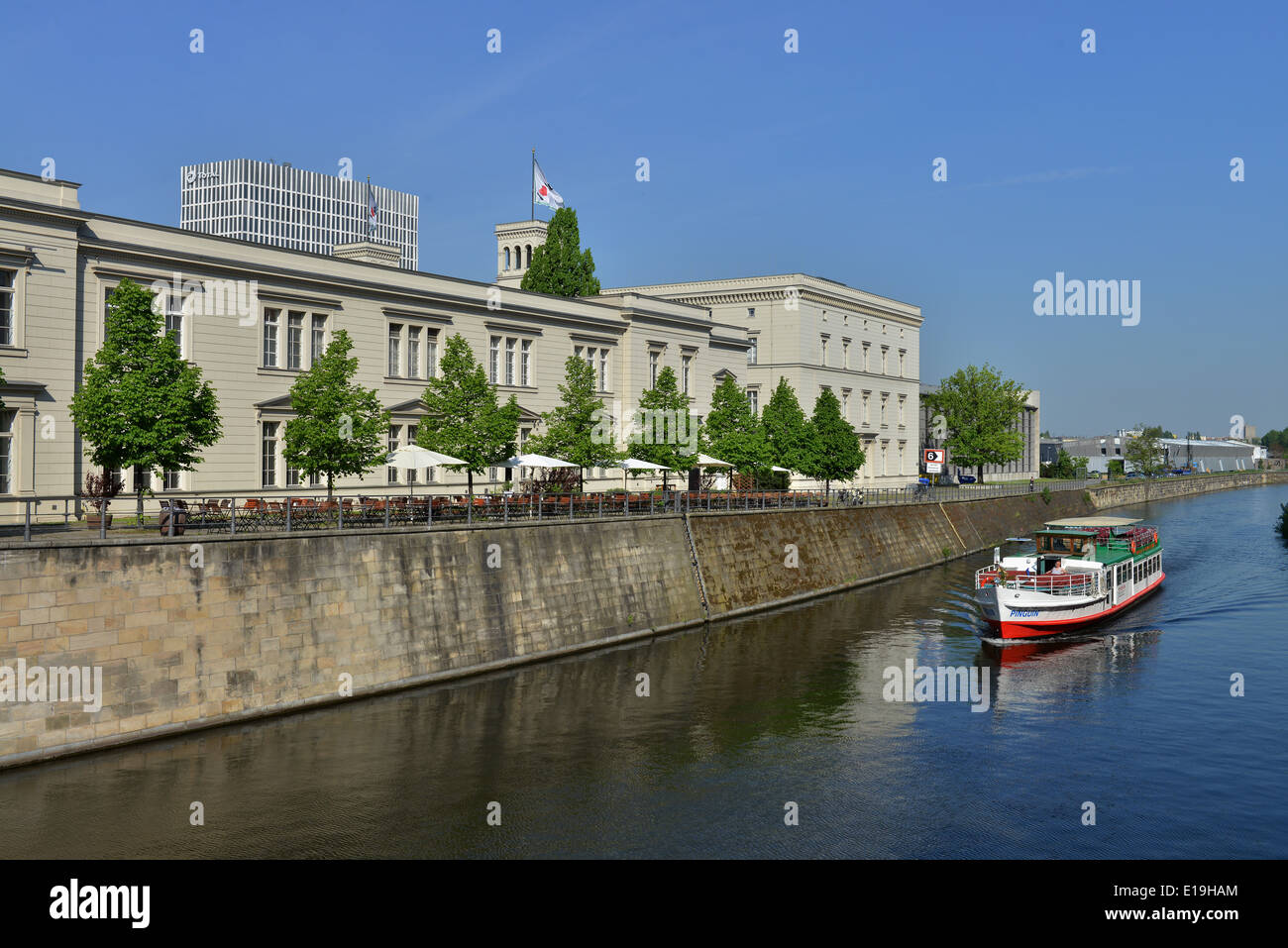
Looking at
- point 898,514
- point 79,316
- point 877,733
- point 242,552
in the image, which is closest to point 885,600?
point 898,514

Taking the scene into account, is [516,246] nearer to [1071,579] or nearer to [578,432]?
[578,432]

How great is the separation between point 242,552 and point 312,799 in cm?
933

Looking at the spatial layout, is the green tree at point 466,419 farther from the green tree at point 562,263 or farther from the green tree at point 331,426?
the green tree at point 562,263

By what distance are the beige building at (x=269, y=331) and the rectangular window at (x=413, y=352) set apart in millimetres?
96

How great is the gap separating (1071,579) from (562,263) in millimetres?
43838

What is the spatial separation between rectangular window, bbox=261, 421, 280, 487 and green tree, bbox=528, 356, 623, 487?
11.5 metres

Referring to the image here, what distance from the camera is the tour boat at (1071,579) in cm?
4422

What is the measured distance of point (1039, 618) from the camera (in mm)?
44906

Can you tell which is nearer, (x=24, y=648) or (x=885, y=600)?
(x=24, y=648)

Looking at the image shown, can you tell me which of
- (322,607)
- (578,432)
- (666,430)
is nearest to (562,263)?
(666,430)

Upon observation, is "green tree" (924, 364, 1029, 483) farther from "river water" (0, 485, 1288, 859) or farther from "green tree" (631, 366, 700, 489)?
"river water" (0, 485, 1288, 859)

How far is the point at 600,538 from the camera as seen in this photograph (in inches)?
1725

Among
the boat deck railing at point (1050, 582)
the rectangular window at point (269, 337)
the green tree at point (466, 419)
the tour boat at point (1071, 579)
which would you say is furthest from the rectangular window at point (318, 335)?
the boat deck railing at point (1050, 582)
